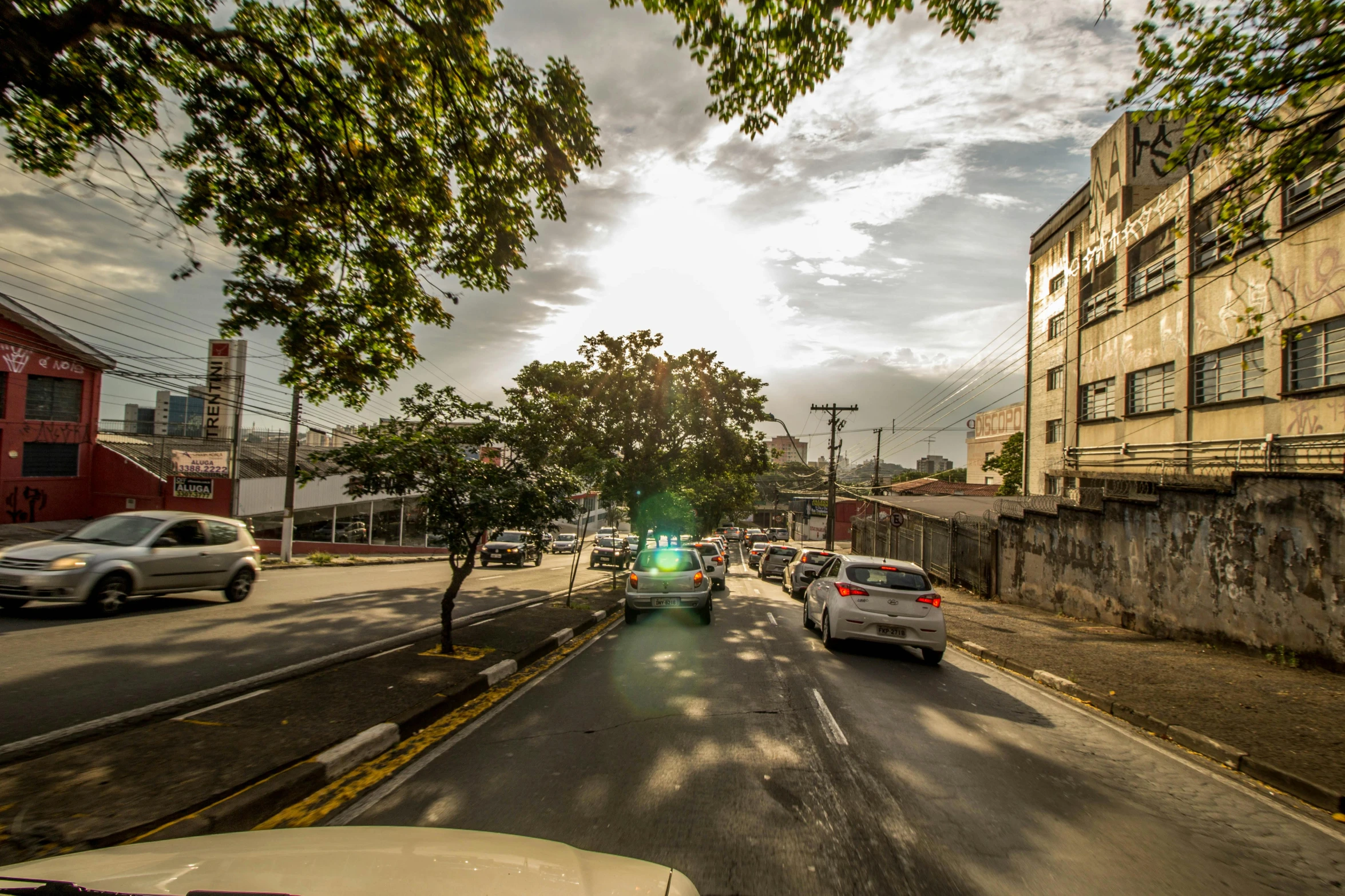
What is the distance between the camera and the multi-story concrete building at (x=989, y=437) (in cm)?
5259

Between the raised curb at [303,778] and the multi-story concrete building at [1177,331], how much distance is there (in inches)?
352

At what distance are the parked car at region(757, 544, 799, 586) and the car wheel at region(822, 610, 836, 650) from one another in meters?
18.8

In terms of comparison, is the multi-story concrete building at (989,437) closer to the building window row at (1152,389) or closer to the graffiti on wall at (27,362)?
the building window row at (1152,389)

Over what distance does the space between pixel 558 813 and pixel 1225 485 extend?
12495 millimetres

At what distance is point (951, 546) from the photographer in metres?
25.2

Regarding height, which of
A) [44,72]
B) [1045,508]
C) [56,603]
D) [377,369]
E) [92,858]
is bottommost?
[56,603]

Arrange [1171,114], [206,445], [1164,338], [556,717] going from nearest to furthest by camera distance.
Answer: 1. [556,717]
2. [1171,114]
3. [1164,338]
4. [206,445]

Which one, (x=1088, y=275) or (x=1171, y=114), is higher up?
(x=1088, y=275)

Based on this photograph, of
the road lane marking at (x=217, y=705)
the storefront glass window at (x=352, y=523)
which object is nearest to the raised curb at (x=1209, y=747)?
the road lane marking at (x=217, y=705)

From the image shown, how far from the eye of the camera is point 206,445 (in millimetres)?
34750

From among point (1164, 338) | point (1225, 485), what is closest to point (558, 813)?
point (1225, 485)

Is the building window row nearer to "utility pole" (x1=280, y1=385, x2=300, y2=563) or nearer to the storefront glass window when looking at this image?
"utility pole" (x1=280, y1=385, x2=300, y2=563)

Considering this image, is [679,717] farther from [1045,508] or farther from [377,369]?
[1045,508]

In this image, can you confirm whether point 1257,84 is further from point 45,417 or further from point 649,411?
point 45,417
